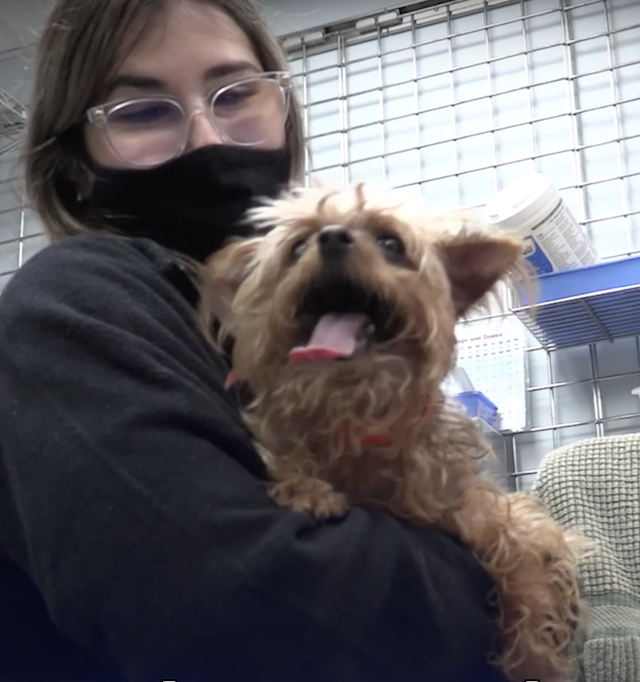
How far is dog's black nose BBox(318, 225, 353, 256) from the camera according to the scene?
87 cm

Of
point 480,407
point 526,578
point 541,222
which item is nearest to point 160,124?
point 526,578

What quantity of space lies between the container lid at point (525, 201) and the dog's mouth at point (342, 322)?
63 cm

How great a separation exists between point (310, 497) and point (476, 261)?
1.11ft

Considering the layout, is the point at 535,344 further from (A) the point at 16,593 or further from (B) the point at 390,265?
(A) the point at 16,593

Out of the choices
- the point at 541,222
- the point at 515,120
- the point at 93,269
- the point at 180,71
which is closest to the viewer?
the point at 93,269

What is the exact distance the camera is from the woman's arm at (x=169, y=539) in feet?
2.12

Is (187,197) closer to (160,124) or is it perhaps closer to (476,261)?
(160,124)

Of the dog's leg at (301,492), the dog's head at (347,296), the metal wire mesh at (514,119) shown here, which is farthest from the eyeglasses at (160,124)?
the metal wire mesh at (514,119)

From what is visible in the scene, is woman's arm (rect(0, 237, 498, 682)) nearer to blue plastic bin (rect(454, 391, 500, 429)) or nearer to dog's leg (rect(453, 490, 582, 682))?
dog's leg (rect(453, 490, 582, 682))

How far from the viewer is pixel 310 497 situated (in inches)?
31.3

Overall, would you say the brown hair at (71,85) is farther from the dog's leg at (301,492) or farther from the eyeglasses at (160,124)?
the dog's leg at (301,492)

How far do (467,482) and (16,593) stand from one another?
0.45 m

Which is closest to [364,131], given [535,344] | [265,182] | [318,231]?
[535,344]

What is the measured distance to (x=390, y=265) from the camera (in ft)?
2.98
